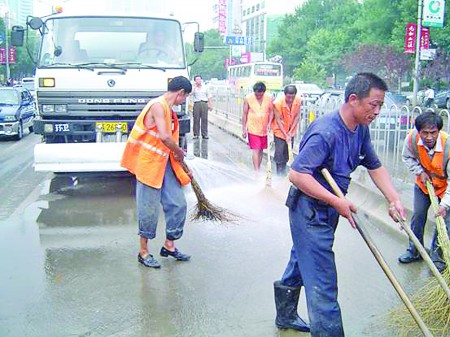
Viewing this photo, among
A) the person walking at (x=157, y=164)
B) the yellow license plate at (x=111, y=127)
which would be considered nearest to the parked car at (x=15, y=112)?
the yellow license plate at (x=111, y=127)

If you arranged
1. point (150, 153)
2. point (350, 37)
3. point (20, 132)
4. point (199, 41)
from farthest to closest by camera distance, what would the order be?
1. point (350, 37)
2. point (20, 132)
3. point (199, 41)
4. point (150, 153)

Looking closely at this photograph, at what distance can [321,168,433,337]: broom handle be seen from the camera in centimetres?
274

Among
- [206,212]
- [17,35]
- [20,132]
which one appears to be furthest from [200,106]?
[206,212]

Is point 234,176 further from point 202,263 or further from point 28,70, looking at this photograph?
point 28,70

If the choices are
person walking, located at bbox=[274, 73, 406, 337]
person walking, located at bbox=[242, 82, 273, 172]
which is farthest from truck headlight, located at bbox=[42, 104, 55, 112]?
person walking, located at bbox=[274, 73, 406, 337]

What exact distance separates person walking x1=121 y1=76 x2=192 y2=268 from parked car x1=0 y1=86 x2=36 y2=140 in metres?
10.6

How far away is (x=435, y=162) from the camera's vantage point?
4633mm

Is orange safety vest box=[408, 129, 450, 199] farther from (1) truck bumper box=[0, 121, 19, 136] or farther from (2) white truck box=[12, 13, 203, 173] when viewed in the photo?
(1) truck bumper box=[0, 121, 19, 136]

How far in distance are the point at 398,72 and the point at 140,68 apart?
28316mm

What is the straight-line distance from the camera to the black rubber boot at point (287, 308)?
3.59m

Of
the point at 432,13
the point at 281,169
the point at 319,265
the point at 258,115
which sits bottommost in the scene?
the point at 281,169

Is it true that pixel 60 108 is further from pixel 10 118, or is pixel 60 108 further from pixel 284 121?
pixel 10 118

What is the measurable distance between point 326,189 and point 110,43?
19.4 ft

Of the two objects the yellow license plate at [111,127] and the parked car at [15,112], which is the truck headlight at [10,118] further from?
the yellow license plate at [111,127]
